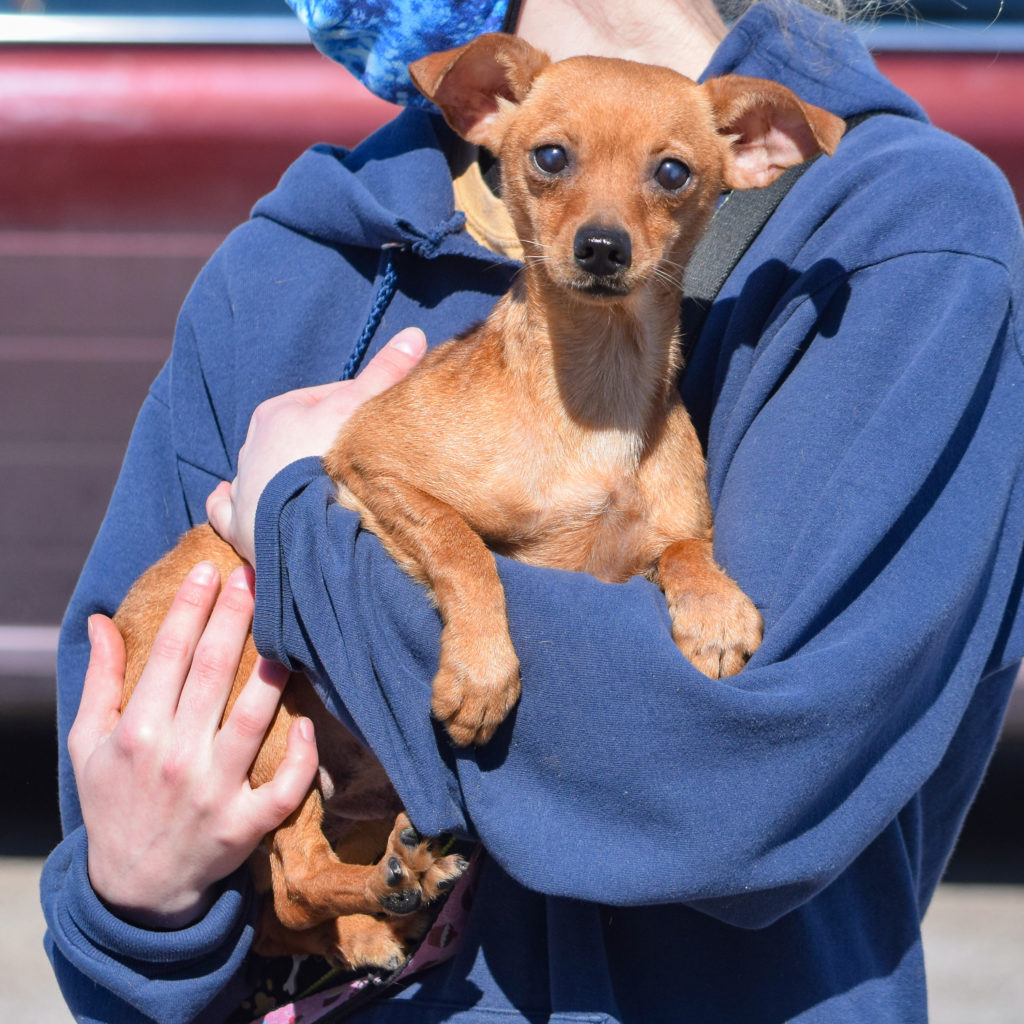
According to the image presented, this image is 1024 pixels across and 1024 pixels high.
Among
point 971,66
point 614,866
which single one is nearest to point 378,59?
point 614,866

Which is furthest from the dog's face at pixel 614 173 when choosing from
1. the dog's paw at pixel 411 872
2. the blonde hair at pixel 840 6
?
the dog's paw at pixel 411 872

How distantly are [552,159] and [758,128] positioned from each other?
15.9 inches

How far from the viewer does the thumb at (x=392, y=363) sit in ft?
7.29

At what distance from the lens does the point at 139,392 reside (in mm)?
3895

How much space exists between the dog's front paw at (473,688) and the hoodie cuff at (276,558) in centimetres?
29

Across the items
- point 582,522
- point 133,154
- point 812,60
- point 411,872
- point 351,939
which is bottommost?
point 351,939

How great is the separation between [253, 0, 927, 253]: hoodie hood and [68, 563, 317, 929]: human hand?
2.51ft

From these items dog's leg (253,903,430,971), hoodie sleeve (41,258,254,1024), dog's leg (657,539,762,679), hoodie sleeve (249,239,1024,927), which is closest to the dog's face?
hoodie sleeve (249,239,1024,927)

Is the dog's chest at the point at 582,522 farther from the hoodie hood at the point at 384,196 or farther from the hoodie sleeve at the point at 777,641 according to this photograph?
the hoodie hood at the point at 384,196

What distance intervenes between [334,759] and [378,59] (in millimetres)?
1417

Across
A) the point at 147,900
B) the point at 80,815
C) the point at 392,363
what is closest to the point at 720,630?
the point at 392,363

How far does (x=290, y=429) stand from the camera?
209 cm

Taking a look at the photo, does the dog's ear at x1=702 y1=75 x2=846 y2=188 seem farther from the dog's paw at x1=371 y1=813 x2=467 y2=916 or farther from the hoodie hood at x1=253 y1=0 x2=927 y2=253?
the dog's paw at x1=371 y1=813 x2=467 y2=916

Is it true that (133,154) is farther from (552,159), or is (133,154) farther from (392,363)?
(552,159)
